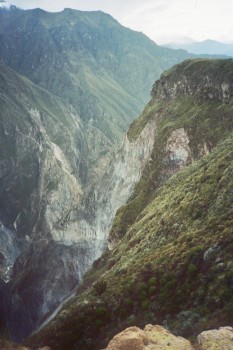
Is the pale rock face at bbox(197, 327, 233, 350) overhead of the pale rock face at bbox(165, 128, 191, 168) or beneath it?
beneath

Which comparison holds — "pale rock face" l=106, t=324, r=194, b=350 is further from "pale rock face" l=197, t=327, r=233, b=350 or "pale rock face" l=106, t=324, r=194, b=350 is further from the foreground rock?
"pale rock face" l=197, t=327, r=233, b=350

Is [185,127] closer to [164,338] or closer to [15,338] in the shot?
A: [164,338]

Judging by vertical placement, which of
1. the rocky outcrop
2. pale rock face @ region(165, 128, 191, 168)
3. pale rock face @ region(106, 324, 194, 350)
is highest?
the rocky outcrop

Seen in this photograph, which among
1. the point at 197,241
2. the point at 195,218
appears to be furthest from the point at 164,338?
the point at 195,218

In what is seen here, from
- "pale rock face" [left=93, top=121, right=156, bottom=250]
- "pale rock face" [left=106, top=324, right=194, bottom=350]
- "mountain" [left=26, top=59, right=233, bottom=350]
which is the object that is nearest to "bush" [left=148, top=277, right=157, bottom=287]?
"mountain" [left=26, top=59, right=233, bottom=350]

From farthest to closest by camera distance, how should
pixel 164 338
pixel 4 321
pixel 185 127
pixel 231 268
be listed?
pixel 4 321
pixel 185 127
pixel 231 268
pixel 164 338

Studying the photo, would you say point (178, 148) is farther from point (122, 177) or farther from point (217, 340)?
point (217, 340)

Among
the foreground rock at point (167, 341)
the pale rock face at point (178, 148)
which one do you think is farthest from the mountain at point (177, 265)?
the foreground rock at point (167, 341)

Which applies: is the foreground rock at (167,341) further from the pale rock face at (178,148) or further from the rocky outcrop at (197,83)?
the rocky outcrop at (197,83)

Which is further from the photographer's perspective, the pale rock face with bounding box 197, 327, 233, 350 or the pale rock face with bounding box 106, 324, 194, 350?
the pale rock face with bounding box 106, 324, 194, 350
